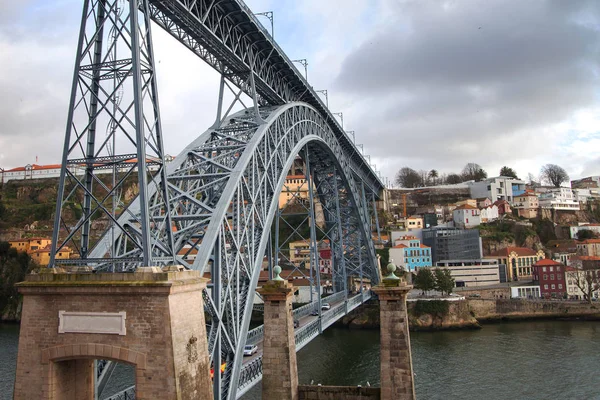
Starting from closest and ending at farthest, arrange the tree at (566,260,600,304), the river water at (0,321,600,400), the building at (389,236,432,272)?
the river water at (0,321,600,400), the tree at (566,260,600,304), the building at (389,236,432,272)

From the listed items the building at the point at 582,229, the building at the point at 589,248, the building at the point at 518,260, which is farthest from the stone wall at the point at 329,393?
the building at the point at 582,229

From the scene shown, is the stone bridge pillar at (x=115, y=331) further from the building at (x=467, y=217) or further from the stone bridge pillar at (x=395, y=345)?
the building at (x=467, y=217)

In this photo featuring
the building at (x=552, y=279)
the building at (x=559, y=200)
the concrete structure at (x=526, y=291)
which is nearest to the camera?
the concrete structure at (x=526, y=291)

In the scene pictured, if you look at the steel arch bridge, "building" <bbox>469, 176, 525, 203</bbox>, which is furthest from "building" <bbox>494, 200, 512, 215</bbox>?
the steel arch bridge

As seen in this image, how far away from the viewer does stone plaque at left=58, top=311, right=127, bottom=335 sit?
25.9 ft

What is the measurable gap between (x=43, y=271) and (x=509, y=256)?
192 feet

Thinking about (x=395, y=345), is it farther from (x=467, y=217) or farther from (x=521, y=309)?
(x=467, y=217)

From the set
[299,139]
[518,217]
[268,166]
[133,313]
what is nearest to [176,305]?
[133,313]

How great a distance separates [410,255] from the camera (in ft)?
196

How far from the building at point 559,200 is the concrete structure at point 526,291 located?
36874 millimetres

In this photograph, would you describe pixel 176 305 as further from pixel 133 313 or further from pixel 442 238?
pixel 442 238

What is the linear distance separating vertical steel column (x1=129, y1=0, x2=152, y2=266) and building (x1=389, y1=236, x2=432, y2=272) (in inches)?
2033

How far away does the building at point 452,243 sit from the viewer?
60034mm

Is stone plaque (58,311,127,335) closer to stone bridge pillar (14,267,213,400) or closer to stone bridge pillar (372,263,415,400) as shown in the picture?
stone bridge pillar (14,267,213,400)
